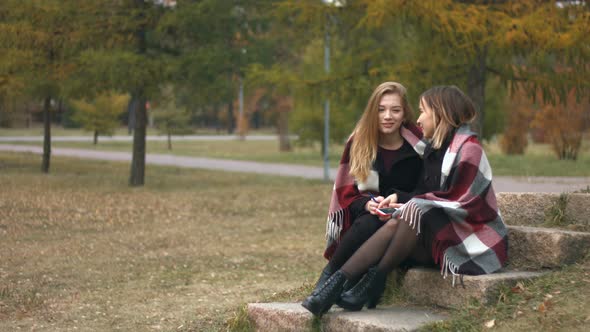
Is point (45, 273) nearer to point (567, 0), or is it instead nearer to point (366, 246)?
point (366, 246)

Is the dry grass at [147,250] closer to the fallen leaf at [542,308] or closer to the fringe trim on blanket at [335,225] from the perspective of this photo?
the fringe trim on blanket at [335,225]

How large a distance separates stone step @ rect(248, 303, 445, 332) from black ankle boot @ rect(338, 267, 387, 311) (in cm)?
6

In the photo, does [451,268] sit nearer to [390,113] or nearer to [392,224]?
[392,224]

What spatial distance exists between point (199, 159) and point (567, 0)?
1718 cm

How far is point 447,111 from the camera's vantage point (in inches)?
191

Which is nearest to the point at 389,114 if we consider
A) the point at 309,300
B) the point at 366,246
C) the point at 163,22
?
the point at 366,246

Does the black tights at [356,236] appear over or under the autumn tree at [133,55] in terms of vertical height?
under

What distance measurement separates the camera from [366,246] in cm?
462

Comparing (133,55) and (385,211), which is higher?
(133,55)

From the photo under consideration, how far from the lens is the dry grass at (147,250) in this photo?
6415 millimetres

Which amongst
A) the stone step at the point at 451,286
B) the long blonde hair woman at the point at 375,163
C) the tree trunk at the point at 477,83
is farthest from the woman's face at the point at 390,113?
the tree trunk at the point at 477,83

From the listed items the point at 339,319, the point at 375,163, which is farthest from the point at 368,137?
the point at 339,319

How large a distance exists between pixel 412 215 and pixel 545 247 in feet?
2.79

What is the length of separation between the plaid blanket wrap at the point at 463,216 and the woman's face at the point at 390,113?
0.46 meters
